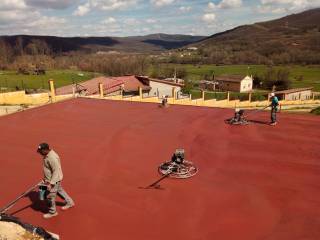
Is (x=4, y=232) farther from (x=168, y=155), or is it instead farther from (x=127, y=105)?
(x=127, y=105)

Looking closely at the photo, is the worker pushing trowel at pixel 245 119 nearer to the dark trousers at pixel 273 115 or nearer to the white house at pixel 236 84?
the dark trousers at pixel 273 115

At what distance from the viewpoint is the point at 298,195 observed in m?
5.96

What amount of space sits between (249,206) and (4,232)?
4.09 meters

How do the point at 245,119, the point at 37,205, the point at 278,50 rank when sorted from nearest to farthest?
the point at 37,205
the point at 245,119
the point at 278,50

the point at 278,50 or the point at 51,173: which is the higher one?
the point at 278,50

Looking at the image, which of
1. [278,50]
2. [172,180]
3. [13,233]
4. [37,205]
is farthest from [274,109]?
[278,50]

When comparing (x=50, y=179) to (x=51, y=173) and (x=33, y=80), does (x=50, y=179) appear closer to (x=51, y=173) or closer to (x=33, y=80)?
(x=51, y=173)

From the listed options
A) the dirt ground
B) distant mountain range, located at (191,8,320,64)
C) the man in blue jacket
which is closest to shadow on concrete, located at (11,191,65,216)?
the dirt ground

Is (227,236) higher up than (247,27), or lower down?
lower down

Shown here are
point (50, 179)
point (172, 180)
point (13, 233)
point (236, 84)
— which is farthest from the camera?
point (236, 84)

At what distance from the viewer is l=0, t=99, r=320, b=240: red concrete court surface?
16.8 ft

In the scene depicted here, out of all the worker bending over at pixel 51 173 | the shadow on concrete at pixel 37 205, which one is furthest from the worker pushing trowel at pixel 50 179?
the shadow on concrete at pixel 37 205

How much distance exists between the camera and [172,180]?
6.64m

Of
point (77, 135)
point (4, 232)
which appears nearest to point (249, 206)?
point (4, 232)
